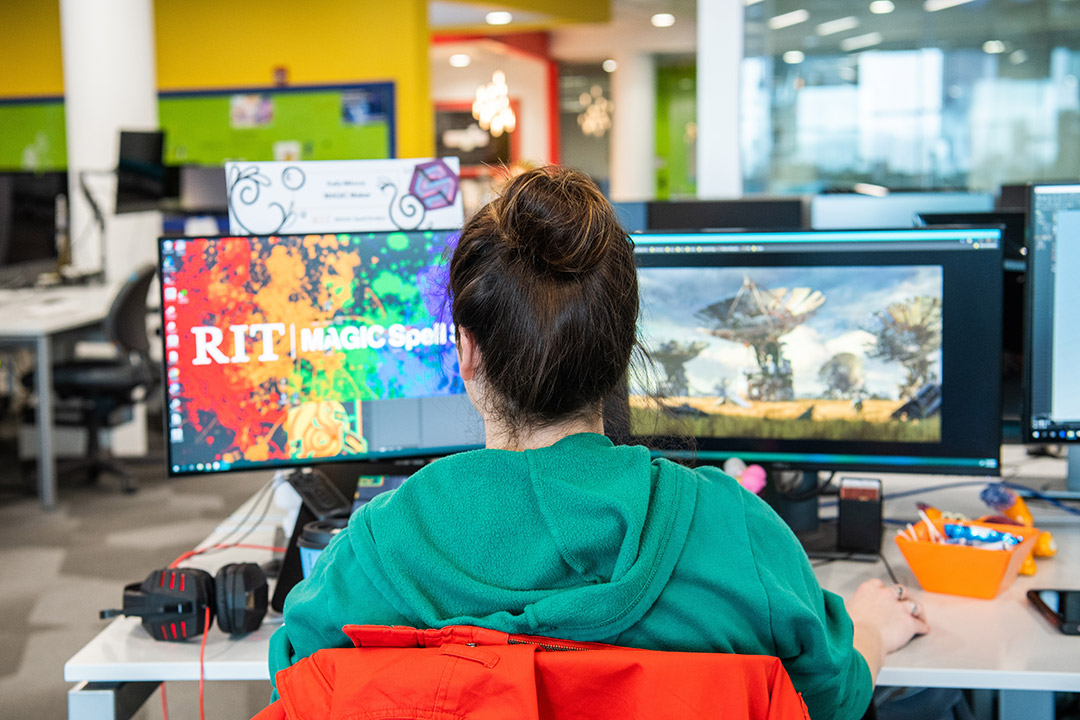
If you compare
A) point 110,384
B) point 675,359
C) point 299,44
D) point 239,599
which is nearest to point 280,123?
point 299,44

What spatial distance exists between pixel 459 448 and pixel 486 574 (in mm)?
790

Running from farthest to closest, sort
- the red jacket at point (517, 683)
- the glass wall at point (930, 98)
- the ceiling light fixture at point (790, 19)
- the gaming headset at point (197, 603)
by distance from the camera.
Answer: the glass wall at point (930, 98) < the ceiling light fixture at point (790, 19) < the gaming headset at point (197, 603) < the red jacket at point (517, 683)

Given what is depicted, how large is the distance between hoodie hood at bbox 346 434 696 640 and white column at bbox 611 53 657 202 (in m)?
11.1

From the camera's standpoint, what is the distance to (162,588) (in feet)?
4.36

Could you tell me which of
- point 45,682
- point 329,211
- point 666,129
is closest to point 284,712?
point 329,211

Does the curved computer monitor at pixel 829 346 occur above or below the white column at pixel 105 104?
below

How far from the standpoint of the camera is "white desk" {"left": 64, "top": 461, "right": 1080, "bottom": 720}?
3.97ft

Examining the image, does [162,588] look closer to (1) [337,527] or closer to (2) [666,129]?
(1) [337,527]

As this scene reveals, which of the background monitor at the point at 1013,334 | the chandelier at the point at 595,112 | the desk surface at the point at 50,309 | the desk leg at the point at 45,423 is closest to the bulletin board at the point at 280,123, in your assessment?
the desk surface at the point at 50,309

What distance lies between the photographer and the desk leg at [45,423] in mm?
4246

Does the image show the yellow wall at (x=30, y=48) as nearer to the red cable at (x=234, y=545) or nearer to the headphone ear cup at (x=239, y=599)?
the red cable at (x=234, y=545)

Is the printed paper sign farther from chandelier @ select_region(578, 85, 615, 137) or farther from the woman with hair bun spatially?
chandelier @ select_region(578, 85, 615, 137)

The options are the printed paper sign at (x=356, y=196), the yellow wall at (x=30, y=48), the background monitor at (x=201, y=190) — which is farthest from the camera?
the yellow wall at (x=30, y=48)

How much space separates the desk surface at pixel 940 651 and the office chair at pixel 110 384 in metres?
3.29
